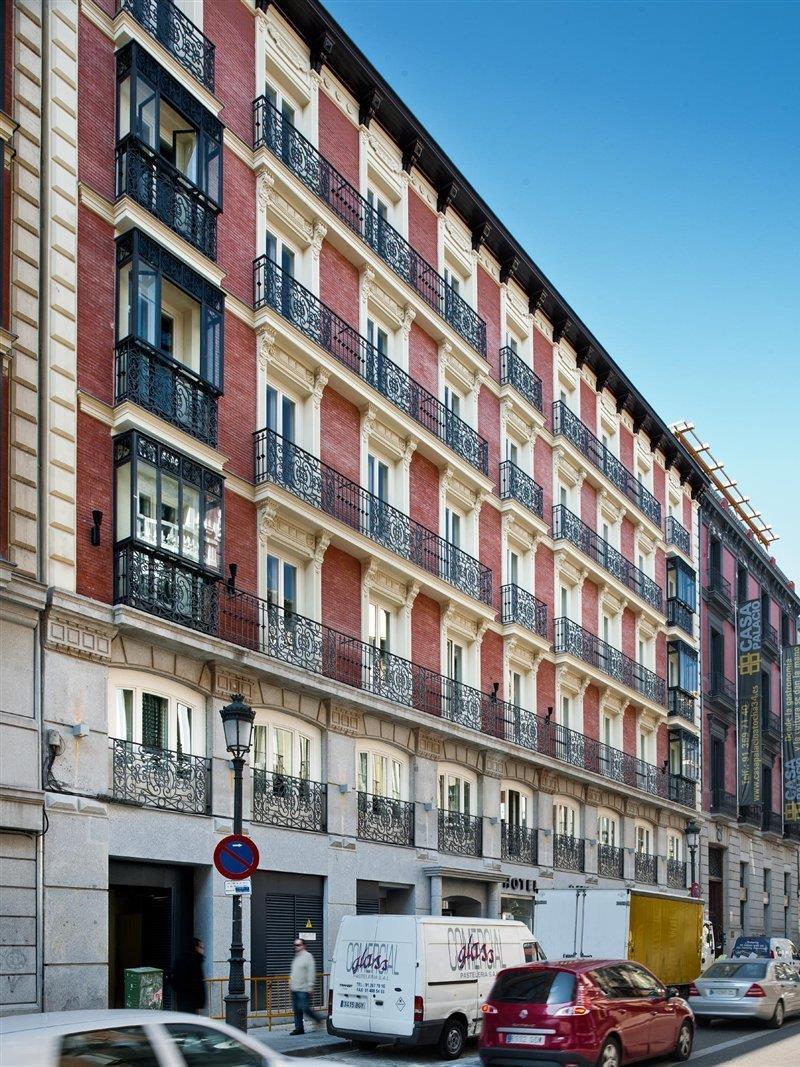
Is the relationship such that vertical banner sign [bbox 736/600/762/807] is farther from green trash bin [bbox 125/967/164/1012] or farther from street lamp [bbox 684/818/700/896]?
green trash bin [bbox 125/967/164/1012]

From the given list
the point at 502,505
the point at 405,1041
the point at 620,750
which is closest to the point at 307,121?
the point at 502,505

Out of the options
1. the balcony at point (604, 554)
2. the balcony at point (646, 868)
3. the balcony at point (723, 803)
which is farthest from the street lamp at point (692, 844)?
the balcony at point (604, 554)

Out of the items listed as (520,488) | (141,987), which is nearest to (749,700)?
(520,488)

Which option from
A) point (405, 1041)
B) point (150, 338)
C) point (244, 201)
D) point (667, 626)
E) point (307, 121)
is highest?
point (307, 121)

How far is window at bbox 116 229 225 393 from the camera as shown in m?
20.9

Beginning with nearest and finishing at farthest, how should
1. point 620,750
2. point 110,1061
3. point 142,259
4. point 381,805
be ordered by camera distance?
1. point 110,1061
2. point 142,259
3. point 381,805
4. point 620,750

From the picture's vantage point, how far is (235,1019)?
52.7ft

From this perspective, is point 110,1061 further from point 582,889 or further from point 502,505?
point 502,505

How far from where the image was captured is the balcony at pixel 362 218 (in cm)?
2561

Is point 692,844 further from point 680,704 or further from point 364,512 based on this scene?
point 364,512

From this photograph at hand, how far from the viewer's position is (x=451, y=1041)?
18422 mm

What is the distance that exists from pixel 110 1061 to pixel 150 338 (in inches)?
574

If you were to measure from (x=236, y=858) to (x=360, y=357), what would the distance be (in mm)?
13595

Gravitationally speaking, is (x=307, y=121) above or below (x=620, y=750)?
above
